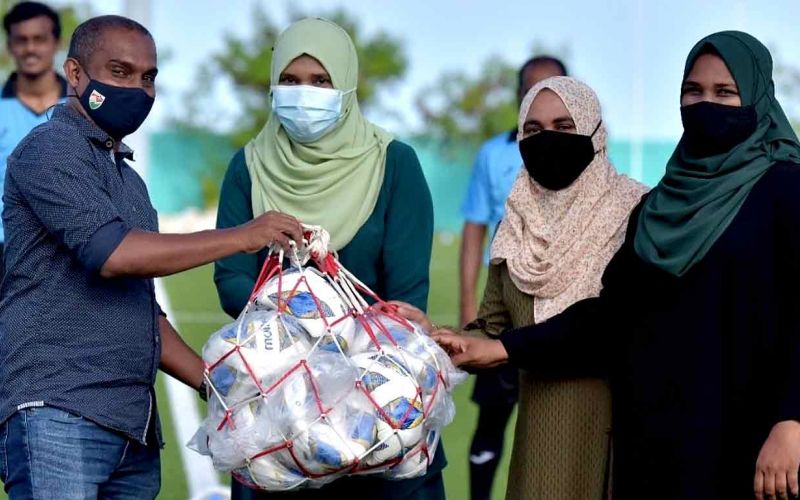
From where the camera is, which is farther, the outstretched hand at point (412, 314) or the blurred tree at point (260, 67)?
the blurred tree at point (260, 67)

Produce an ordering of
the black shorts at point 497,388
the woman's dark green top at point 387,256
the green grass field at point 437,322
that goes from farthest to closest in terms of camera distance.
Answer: the green grass field at point 437,322 < the black shorts at point 497,388 < the woman's dark green top at point 387,256

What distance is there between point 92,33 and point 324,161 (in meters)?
0.91

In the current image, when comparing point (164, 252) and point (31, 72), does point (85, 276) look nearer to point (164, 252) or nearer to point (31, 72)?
point (164, 252)

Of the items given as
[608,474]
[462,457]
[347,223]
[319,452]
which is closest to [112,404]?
[319,452]

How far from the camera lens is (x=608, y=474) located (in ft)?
13.1

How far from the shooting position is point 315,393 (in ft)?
11.8

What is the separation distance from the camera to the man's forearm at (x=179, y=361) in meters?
4.17


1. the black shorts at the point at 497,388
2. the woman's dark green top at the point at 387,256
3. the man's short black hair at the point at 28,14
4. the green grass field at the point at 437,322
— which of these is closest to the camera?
the woman's dark green top at the point at 387,256

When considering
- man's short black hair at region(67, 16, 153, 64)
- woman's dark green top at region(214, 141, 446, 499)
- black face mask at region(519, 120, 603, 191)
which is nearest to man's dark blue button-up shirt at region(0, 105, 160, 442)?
man's short black hair at region(67, 16, 153, 64)

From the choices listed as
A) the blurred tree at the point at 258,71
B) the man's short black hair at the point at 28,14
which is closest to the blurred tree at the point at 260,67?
the blurred tree at the point at 258,71

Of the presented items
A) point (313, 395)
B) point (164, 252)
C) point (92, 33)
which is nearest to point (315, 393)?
point (313, 395)

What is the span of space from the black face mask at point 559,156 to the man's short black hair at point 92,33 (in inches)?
44.6

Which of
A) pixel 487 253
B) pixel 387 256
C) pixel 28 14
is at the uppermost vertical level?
pixel 28 14

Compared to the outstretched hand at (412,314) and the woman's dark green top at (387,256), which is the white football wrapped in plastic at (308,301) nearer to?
the outstretched hand at (412,314)
